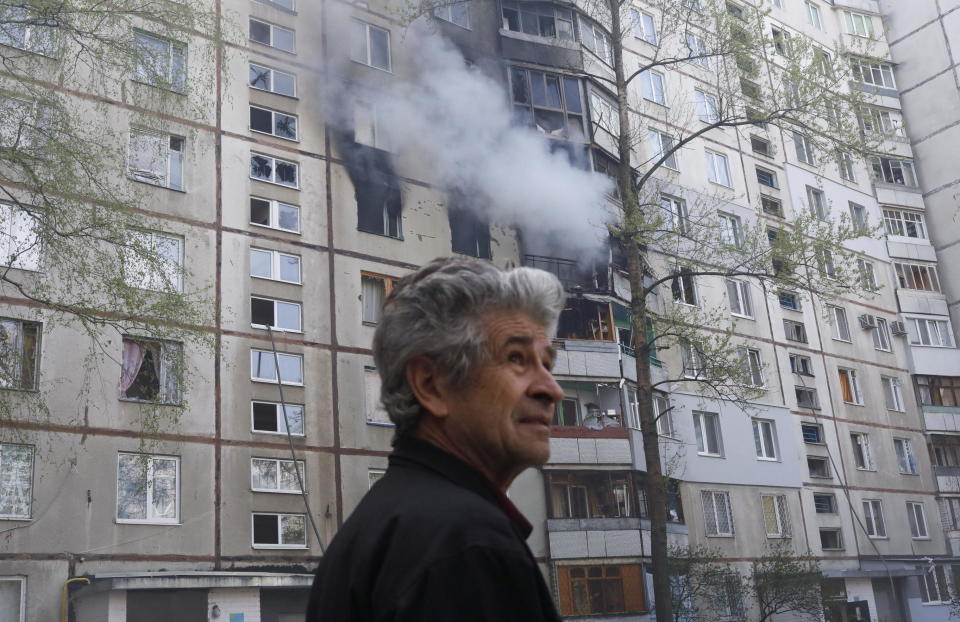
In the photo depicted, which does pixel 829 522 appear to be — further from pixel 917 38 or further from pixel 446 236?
pixel 917 38

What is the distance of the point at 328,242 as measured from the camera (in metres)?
29.0

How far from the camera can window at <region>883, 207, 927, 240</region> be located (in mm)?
48781

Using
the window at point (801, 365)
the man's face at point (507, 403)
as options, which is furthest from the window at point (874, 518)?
the man's face at point (507, 403)

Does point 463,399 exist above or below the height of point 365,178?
below

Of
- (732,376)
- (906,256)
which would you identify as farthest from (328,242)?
(906,256)

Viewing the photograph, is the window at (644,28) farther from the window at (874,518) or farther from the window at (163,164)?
the window at (874,518)

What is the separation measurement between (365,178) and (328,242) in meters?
2.77

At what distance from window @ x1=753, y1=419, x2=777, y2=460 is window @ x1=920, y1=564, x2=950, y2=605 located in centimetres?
893

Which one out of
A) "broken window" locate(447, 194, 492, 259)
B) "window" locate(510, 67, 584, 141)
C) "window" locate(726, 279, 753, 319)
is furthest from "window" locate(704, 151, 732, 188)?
"broken window" locate(447, 194, 492, 259)

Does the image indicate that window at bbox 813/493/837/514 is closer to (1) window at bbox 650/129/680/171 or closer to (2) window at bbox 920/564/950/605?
(2) window at bbox 920/564/950/605

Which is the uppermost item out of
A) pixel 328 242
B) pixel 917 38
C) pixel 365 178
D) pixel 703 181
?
pixel 917 38

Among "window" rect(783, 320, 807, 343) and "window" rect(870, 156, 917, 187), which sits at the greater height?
"window" rect(870, 156, 917, 187)

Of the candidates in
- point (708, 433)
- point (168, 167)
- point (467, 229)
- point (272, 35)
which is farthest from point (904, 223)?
point (168, 167)

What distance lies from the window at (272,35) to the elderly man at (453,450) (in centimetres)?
2894
